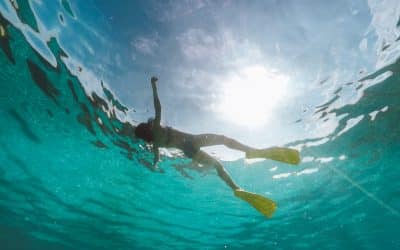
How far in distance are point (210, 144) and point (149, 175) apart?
912 cm

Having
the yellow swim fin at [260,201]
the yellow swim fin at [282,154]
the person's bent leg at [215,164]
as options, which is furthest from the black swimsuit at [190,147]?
the yellow swim fin at [282,154]

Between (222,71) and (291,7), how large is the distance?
111 inches

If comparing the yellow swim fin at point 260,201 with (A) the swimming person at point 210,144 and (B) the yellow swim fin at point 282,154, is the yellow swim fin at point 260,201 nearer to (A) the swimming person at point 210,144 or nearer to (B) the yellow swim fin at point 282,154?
(A) the swimming person at point 210,144

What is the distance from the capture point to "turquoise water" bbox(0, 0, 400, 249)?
10.7 meters

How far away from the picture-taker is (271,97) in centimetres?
1063

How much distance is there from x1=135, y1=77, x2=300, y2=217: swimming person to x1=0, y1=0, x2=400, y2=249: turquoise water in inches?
136

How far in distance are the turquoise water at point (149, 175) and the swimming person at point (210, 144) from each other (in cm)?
345

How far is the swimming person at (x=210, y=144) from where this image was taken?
6.87m

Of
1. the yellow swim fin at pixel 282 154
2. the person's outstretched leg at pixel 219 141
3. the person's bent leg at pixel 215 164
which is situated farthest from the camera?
the person's bent leg at pixel 215 164

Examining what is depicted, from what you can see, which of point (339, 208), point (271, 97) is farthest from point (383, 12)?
point (339, 208)

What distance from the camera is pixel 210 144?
823 centimetres

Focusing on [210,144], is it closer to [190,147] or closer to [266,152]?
[190,147]

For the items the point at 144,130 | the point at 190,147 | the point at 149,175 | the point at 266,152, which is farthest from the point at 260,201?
the point at 149,175

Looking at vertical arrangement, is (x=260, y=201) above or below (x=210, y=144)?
below
